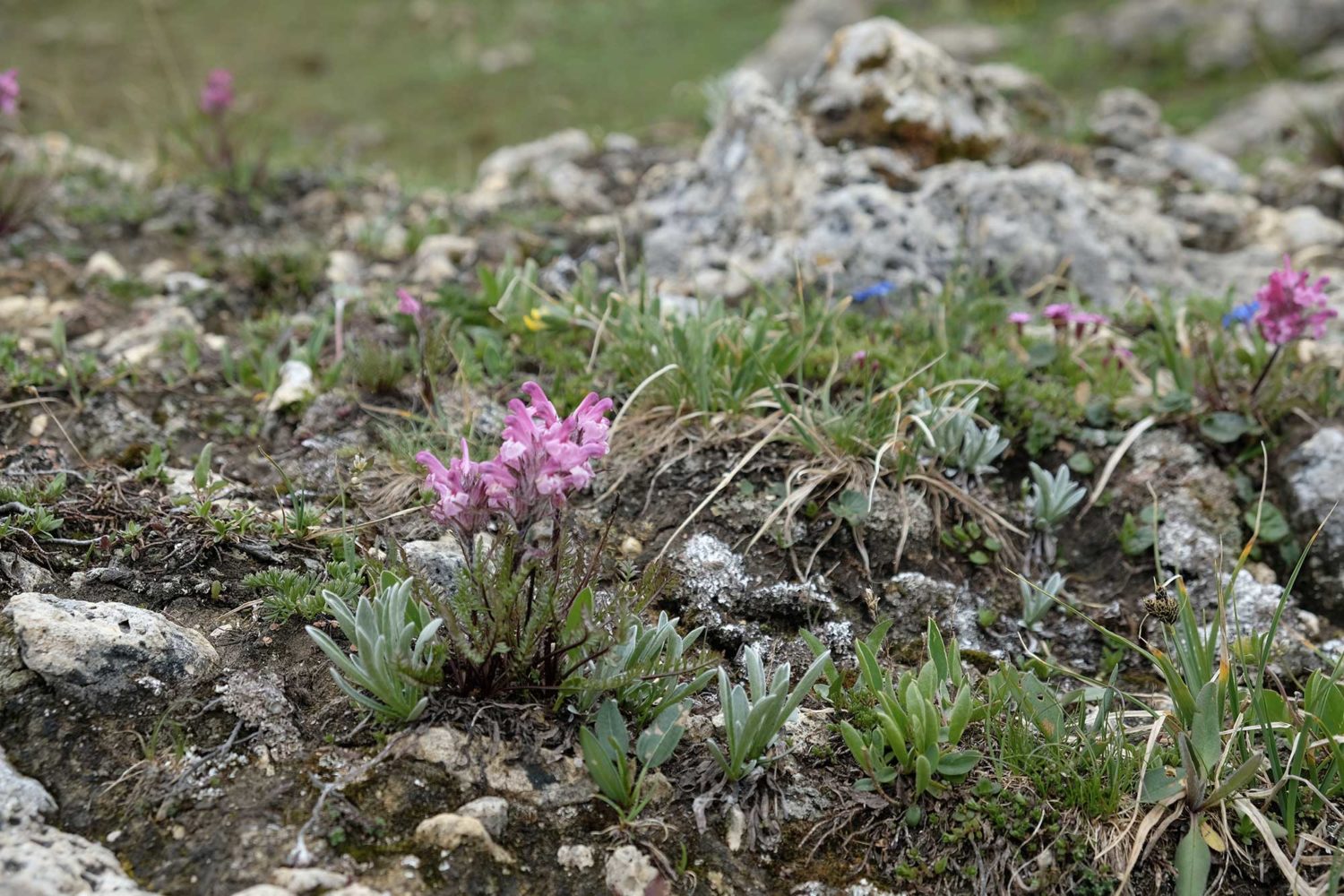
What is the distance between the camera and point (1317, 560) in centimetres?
344

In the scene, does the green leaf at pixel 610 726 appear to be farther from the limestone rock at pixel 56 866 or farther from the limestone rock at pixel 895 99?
the limestone rock at pixel 895 99

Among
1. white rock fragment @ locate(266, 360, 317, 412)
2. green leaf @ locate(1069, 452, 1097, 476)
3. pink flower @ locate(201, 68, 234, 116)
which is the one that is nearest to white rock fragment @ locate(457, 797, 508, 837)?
white rock fragment @ locate(266, 360, 317, 412)

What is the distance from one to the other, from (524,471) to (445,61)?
49.5 ft

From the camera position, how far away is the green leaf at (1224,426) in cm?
375

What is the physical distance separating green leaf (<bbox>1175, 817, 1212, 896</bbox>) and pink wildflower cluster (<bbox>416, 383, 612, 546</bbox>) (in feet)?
5.23

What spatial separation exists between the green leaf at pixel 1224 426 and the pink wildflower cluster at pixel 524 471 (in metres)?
2.62

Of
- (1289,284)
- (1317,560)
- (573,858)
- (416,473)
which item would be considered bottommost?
(1317,560)

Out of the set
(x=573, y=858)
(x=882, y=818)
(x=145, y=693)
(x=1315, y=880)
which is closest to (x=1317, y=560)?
(x=1315, y=880)

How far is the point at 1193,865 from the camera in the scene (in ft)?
7.39

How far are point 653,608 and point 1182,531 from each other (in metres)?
1.93

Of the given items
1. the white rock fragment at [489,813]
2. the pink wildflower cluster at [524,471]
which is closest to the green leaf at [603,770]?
the white rock fragment at [489,813]

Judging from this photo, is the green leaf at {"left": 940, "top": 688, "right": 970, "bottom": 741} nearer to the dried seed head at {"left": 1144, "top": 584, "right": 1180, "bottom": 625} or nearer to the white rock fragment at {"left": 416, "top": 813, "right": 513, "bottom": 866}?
the dried seed head at {"left": 1144, "top": 584, "right": 1180, "bottom": 625}

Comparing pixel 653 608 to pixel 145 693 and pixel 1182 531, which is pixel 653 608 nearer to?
pixel 145 693

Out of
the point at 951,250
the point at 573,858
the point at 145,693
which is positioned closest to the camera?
the point at 573,858
